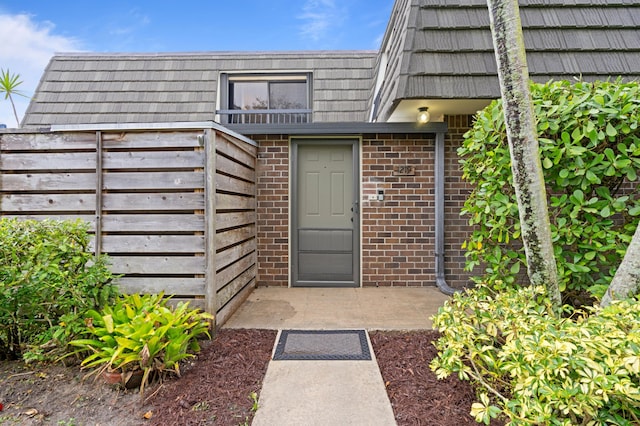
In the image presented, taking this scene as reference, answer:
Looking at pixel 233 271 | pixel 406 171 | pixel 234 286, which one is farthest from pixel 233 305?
pixel 406 171

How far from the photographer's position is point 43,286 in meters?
2.37

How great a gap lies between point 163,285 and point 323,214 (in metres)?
2.39

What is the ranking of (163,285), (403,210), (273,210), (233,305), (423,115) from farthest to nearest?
(273,210)
(403,210)
(423,115)
(233,305)
(163,285)

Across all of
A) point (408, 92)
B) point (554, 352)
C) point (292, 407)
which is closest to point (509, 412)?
point (554, 352)

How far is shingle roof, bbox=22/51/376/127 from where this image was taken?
6.92 meters

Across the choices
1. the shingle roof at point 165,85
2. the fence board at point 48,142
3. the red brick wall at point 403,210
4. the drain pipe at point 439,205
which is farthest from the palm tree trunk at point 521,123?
the shingle roof at point 165,85

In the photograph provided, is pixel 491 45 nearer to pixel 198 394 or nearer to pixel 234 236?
pixel 234 236

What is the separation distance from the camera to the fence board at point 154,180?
9.92 feet

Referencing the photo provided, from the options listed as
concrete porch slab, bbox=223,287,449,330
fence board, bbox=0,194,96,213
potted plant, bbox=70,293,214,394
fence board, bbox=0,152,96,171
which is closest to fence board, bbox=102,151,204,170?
fence board, bbox=0,152,96,171

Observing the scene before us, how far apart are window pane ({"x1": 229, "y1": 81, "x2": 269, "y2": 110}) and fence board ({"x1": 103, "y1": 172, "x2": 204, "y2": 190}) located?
16.4ft

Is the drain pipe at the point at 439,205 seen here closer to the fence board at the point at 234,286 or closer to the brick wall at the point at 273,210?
the brick wall at the point at 273,210

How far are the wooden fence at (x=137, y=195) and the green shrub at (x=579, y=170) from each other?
2432 mm

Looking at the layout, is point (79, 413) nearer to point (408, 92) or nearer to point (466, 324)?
point (466, 324)

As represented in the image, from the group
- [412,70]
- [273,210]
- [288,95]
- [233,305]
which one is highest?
[288,95]
